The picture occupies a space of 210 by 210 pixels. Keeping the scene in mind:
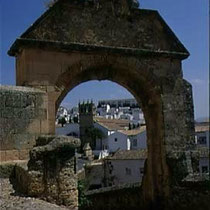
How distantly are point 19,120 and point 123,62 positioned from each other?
139 inches

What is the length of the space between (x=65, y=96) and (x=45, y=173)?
13.9 feet

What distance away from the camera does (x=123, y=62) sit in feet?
31.1

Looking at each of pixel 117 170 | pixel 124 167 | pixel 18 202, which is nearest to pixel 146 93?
pixel 18 202

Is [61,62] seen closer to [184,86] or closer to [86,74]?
[86,74]

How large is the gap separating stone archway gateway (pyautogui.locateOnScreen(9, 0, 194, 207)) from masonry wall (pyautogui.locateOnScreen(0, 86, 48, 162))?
1.14 meters

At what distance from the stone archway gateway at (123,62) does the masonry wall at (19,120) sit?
1136 millimetres

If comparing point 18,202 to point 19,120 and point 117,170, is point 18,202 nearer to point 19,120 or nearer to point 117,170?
point 19,120

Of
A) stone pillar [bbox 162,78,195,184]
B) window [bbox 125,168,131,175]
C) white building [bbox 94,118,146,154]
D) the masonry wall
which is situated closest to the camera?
the masonry wall

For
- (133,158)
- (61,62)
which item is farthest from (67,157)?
(133,158)

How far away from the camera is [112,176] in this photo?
92.5ft

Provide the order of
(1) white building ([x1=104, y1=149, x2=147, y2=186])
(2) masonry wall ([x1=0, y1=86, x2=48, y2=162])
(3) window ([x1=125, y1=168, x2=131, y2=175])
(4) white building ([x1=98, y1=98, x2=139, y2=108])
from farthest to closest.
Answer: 1. (4) white building ([x1=98, y1=98, x2=139, y2=108])
2. (3) window ([x1=125, y1=168, x2=131, y2=175])
3. (1) white building ([x1=104, y1=149, x2=147, y2=186])
4. (2) masonry wall ([x1=0, y1=86, x2=48, y2=162])

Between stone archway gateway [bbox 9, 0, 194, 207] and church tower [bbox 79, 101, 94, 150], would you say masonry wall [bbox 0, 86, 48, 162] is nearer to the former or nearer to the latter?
stone archway gateway [bbox 9, 0, 194, 207]

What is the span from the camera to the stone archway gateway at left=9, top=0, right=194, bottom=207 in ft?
28.6

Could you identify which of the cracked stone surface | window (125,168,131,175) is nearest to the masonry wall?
the cracked stone surface
